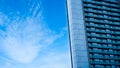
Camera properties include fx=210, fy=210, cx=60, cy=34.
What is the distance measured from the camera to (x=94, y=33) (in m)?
66.0

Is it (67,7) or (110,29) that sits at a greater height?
(67,7)

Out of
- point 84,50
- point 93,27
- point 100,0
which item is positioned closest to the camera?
point 84,50

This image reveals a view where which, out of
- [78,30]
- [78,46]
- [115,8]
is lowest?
[78,46]

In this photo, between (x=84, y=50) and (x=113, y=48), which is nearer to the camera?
(x=84, y=50)

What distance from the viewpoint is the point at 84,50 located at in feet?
204

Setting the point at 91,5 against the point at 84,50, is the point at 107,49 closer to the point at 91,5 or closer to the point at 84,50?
the point at 84,50

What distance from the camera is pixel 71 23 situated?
65.0m

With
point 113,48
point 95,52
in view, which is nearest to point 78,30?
point 95,52

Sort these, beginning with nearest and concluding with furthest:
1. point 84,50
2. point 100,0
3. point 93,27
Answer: point 84,50
point 93,27
point 100,0

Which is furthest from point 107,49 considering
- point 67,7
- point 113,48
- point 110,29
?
point 67,7

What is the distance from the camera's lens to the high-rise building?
205 ft

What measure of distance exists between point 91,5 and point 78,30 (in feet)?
34.0

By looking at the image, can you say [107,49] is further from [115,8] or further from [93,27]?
[115,8]

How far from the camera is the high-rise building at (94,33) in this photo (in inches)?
2462
